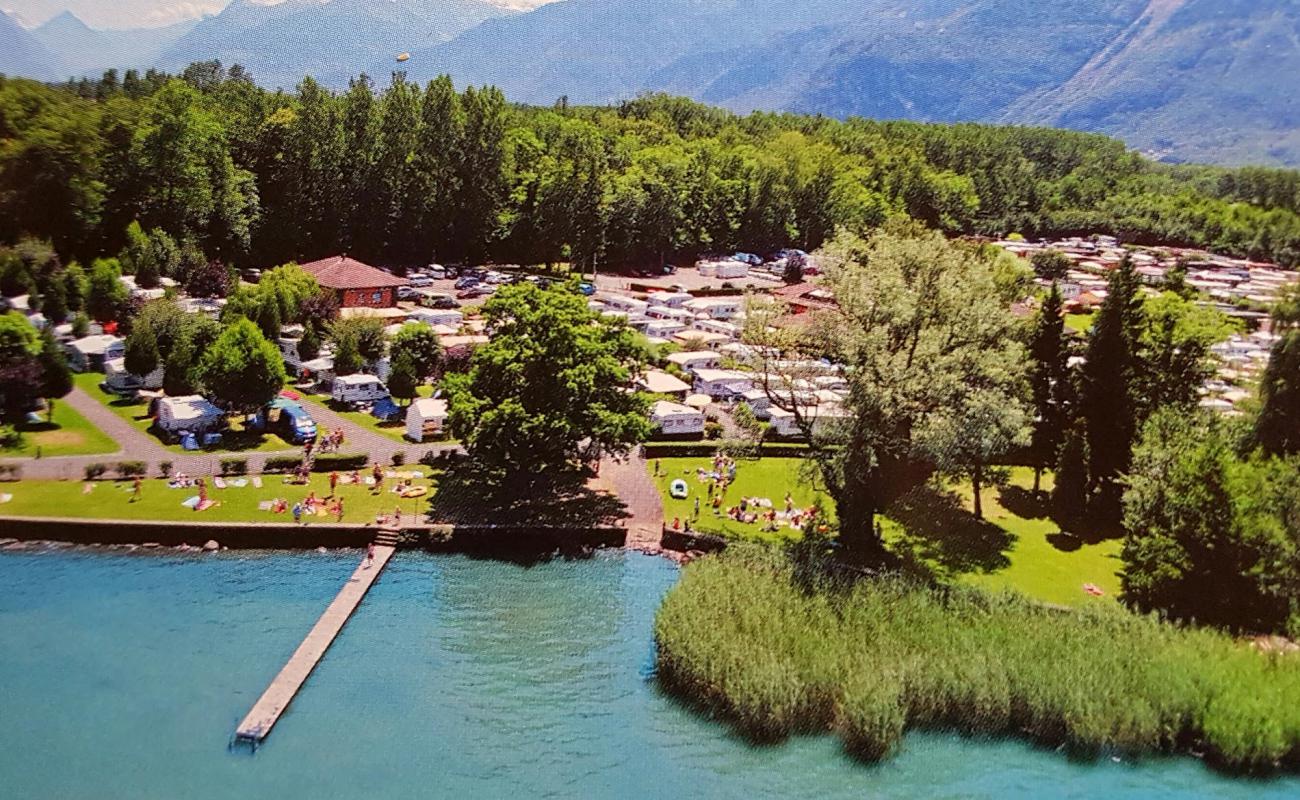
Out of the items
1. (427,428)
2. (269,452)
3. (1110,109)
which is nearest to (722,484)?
(427,428)

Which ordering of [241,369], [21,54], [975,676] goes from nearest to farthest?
[975,676]
[241,369]
[21,54]

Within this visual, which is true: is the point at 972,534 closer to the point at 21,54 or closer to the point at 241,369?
the point at 241,369

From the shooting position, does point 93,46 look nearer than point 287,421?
No

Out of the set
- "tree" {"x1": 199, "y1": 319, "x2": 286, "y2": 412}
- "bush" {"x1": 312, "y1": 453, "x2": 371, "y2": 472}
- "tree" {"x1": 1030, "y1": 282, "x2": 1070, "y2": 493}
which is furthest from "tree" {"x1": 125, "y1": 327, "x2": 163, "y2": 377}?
"tree" {"x1": 1030, "y1": 282, "x2": 1070, "y2": 493}

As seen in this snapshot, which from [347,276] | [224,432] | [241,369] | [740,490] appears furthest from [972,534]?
[347,276]

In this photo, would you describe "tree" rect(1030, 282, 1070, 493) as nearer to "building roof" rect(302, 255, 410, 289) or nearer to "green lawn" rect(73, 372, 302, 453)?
"green lawn" rect(73, 372, 302, 453)

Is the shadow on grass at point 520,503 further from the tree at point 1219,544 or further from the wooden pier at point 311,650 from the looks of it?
the tree at point 1219,544

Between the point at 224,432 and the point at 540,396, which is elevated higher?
the point at 540,396

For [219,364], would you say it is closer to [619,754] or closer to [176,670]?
[176,670]
